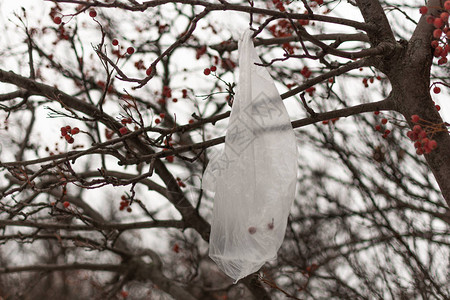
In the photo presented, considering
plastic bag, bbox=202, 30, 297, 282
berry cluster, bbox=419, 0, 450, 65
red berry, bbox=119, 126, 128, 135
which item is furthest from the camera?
red berry, bbox=119, 126, 128, 135

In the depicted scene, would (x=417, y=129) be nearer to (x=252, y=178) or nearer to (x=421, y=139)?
(x=421, y=139)

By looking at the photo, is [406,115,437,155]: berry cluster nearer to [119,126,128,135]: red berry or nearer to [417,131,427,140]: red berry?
[417,131,427,140]: red berry

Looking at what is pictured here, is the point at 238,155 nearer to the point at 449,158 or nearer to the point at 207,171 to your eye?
the point at 207,171

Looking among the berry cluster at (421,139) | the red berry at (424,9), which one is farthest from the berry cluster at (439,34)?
the berry cluster at (421,139)

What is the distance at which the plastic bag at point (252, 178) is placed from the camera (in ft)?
6.62

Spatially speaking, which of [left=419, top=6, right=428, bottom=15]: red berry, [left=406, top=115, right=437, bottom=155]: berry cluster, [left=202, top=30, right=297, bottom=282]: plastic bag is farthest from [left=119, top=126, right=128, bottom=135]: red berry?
[left=419, top=6, right=428, bottom=15]: red berry

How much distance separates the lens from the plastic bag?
6.62 feet

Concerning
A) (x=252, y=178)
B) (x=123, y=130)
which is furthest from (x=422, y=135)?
(x=123, y=130)

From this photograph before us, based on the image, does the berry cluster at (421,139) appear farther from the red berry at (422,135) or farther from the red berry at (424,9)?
the red berry at (424,9)

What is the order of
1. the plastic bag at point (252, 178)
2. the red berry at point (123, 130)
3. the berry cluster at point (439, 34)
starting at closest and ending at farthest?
the berry cluster at point (439, 34)
the plastic bag at point (252, 178)
the red berry at point (123, 130)

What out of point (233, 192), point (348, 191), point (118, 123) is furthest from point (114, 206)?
point (233, 192)

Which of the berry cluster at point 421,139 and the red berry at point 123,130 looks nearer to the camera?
the berry cluster at point 421,139

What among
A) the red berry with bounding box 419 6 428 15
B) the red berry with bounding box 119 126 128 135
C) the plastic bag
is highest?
the red berry with bounding box 419 6 428 15

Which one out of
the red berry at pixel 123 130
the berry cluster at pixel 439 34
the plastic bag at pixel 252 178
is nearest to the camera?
the berry cluster at pixel 439 34
